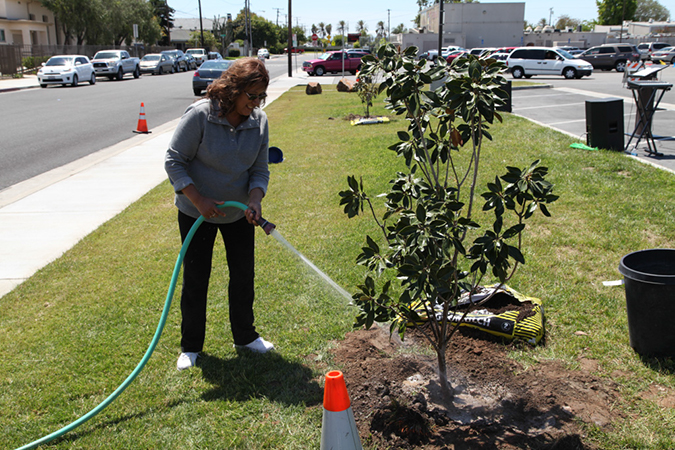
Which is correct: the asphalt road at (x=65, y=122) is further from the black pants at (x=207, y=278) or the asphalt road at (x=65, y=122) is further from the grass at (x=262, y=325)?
the black pants at (x=207, y=278)

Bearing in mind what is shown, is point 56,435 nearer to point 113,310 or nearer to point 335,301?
point 113,310

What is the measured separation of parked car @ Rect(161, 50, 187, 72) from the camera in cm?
4811

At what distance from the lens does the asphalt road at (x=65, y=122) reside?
10703mm

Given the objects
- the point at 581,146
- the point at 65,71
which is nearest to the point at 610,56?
the point at 65,71

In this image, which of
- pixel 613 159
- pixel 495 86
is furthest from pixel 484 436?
pixel 613 159

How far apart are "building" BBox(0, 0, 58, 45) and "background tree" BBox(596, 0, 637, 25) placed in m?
100

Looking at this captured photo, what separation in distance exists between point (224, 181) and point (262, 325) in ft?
4.10

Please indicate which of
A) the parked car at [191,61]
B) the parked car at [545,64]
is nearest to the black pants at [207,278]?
the parked car at [545,64]

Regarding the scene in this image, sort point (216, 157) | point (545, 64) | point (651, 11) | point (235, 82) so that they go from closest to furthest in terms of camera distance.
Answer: point (235, 82) < point (216, 157) < point (545, 64) < point (651, 11)

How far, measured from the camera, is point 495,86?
248 centimetres

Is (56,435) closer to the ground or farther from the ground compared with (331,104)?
closer to the ground

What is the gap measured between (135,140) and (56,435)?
35.9 ft

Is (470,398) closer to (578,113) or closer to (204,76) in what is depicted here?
(578,113)

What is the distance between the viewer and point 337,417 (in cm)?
241
